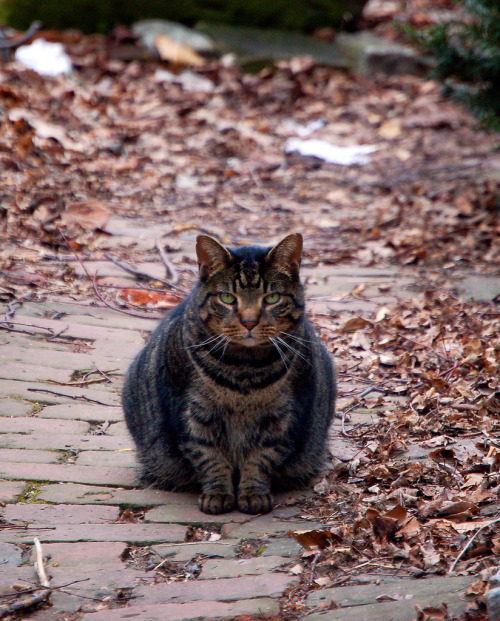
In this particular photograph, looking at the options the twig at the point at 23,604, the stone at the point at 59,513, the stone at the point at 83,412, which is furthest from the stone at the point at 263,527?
the stone at the point at 83,412

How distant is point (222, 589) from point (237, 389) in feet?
3.11

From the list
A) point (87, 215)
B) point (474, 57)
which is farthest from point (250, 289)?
point (474, 57)

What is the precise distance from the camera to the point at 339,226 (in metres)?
6.71

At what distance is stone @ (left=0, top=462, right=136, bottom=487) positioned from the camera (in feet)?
10.8

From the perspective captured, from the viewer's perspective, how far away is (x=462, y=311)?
5.09 meters

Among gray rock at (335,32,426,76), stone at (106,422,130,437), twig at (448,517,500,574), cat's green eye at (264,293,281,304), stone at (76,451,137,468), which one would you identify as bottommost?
stone at (106,422,130,437)

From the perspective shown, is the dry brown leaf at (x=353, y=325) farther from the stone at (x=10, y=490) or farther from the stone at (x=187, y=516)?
the stone at (x=10, y=490)

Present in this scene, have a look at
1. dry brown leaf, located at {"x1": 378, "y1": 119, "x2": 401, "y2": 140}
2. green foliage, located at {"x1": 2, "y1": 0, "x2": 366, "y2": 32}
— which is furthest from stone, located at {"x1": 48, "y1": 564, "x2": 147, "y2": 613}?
green foliage, located at {"x1": 2, "y1": 0, "x2": 366, "y2": 32}

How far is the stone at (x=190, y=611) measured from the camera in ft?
7.57

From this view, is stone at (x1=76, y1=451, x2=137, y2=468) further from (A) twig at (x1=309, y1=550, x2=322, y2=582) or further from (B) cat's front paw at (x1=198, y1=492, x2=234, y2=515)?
(A) twig at (x1=309, y1=550, x2=322, y2=582)

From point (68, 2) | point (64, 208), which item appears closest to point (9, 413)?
point (64, 208)

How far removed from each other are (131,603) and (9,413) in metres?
1.59

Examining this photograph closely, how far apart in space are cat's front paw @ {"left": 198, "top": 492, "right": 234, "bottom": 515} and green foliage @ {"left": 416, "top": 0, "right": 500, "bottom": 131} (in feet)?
13.3

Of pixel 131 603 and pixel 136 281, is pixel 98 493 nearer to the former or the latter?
pixel 131 603
